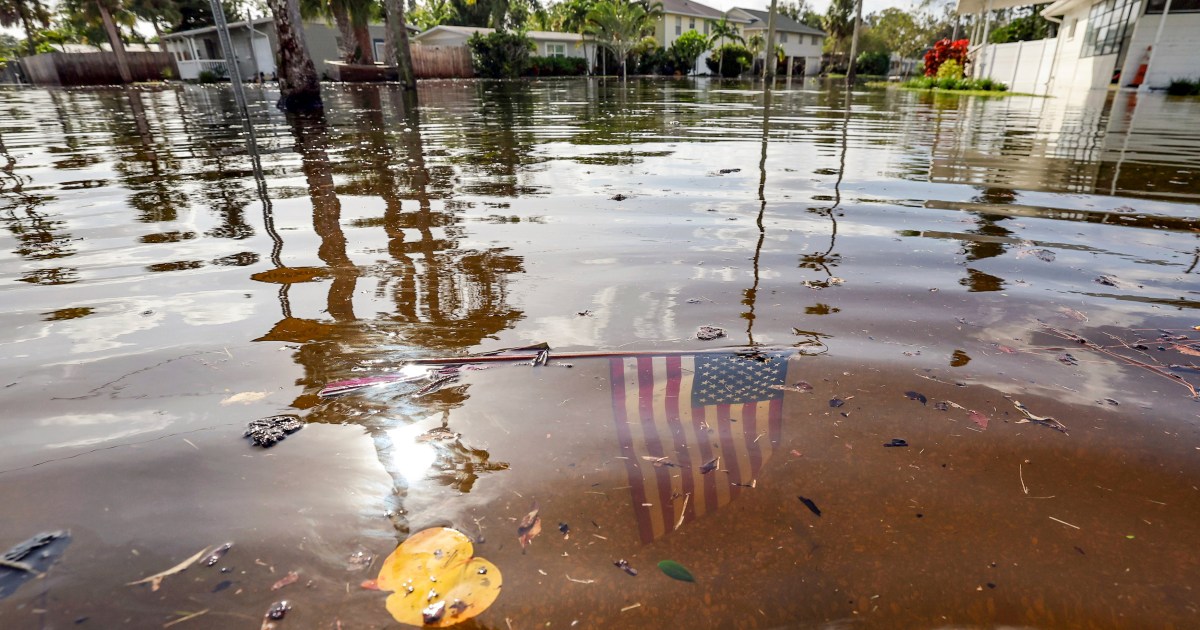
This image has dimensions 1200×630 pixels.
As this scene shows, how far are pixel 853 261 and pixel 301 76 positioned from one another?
1485 centimetres

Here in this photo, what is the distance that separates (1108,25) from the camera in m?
21.7

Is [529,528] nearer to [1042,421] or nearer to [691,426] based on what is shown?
[691,426]

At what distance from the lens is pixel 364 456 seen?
1.67 m

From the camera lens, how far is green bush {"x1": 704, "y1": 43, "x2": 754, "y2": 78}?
46.6 m

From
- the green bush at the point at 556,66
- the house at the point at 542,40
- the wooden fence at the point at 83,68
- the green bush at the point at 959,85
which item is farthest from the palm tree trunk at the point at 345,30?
the green bush at the point at 959,85

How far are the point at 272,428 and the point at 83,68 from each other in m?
47.4

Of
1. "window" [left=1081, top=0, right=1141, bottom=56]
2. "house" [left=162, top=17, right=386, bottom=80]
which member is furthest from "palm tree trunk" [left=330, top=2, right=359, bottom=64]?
"window" [left=1081, top=0, right=1141, bottom=56]

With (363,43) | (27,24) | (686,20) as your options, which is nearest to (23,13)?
(27,24)

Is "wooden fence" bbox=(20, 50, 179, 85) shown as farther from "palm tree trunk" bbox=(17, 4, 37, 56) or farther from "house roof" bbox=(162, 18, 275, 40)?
"palm tree trunk" bbox=(17, 4, 37, 56)

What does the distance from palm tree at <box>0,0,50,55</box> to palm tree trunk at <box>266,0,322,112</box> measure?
46176mm

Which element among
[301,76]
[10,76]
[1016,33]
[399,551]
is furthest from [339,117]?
[10,76]

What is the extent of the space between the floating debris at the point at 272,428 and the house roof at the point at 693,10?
2274 inches

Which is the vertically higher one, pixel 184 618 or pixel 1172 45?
pixel 1172 45

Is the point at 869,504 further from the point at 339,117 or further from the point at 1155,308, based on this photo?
the point at 339,117
